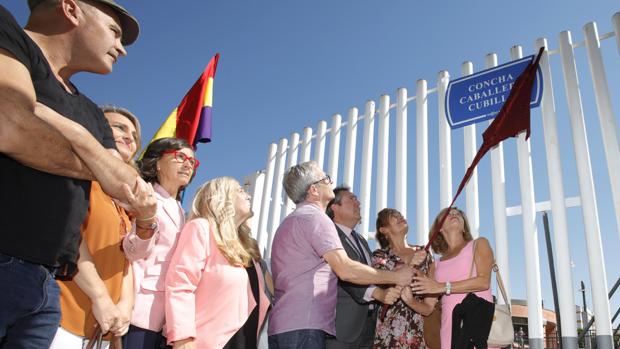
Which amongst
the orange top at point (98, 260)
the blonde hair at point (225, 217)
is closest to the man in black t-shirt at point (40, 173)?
the orange top at point (98, 260)

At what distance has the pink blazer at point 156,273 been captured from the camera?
197 centimetres

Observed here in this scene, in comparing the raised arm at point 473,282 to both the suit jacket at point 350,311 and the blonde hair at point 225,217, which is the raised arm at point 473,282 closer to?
the suit jacket at point 350,311

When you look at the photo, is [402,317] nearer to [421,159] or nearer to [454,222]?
[454,222]

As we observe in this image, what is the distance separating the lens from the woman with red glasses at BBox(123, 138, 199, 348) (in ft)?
6.17

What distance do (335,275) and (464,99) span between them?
116 inches

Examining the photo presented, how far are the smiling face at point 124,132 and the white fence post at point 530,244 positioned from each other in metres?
3.34

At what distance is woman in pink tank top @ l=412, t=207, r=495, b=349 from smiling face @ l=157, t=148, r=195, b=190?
4.38 feet

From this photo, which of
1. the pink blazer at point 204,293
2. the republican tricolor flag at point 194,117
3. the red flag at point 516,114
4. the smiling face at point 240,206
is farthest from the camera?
the republican tricolor flag at point 194,117

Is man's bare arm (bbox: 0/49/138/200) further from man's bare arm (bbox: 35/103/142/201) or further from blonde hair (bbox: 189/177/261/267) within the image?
blonde hair (bbox: 189/177/261/267)

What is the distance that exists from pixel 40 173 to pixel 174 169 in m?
1.33

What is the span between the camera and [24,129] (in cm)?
100

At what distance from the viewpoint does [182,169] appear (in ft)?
8.08

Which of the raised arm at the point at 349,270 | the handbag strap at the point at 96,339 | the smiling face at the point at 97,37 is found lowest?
the handbag strap at the point at 96,339

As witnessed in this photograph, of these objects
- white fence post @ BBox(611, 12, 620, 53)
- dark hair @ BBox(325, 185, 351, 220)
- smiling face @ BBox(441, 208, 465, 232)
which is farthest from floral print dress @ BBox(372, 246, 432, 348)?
white fence post @ BBox(611, 12, 620, 53)
